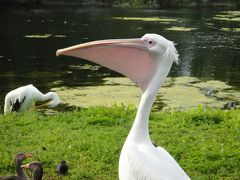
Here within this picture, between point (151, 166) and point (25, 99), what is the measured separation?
7.03 m

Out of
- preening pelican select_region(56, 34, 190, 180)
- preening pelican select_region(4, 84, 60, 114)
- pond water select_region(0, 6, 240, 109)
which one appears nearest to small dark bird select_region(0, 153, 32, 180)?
preening pelican select_region(56, 34, 190, 180)

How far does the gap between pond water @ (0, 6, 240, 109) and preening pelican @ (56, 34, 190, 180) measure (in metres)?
8.73

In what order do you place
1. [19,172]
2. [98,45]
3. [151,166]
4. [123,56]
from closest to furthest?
[151,166] < [98,45] < [123,56] < [19,172]

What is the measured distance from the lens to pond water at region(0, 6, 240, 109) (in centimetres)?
1496

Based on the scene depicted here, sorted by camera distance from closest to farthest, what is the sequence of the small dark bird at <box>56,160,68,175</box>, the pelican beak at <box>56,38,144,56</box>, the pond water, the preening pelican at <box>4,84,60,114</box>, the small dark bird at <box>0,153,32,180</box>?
the pelican beak at <box>56,38,144,56</box> < the small dark bird at <box>0,153,32,180</box> < the small dark bird at <box>56,160,68,175</box> < the preening pelican at <box>4,84,60,114</box> < the pond water

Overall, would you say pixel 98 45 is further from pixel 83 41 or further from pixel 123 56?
pixel 83 41

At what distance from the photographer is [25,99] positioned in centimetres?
1011

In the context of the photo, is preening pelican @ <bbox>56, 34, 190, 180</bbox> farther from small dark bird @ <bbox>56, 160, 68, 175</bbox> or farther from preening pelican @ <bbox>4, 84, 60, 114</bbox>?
preening pelican @ <bbox>4, 84, 60, 114</bbox>

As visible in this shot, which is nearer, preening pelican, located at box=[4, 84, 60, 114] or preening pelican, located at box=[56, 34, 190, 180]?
preening pelican, located at box=[56, 34, 190, 180]

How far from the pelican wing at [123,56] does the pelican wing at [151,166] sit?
0.58 m

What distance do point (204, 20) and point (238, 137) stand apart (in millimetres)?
26473

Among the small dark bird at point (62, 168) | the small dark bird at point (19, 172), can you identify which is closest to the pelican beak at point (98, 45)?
the small dark bird at point (19, 172)

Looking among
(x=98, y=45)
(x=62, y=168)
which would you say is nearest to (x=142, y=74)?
(x=98, y=45)

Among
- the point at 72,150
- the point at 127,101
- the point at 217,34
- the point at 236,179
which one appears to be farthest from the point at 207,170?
the point at 217,34
